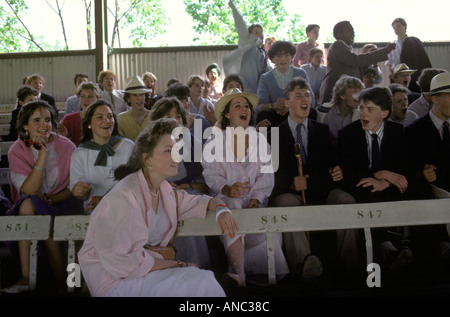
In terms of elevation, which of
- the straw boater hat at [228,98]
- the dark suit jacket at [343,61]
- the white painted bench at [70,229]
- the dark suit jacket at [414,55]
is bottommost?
the white painted bench at [70,229]

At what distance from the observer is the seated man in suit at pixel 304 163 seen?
374 centimetres

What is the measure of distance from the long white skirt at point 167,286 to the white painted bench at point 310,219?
594 mm

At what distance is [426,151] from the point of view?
3801mm

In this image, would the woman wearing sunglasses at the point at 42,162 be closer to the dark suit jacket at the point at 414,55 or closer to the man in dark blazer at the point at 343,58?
the man in dark blazer at the point at 343,58

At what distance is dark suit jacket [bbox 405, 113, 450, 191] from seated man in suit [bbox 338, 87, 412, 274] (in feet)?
0.32

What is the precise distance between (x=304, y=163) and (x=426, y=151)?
3.30 feet

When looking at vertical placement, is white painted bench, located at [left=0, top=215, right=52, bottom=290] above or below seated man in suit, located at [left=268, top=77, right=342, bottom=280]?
below

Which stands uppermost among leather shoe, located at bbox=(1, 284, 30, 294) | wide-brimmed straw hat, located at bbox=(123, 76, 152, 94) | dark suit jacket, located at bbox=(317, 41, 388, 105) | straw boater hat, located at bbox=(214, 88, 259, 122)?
A: dark suit jacket, located at bbox=(317, 41, 388, 105)

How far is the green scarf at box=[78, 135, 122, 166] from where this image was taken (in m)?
3.62

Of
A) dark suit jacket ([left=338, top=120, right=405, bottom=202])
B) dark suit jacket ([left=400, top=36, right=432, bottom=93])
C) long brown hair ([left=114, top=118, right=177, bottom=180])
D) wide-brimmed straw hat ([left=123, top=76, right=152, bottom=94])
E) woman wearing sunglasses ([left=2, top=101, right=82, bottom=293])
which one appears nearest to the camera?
long brown hair ([left=114, top=118, right=177, bottom=180])

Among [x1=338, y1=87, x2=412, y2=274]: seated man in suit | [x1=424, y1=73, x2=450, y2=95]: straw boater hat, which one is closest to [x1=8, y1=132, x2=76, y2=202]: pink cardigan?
[x1=338, y1=87, x2=412, y2=274]: seated man in suit

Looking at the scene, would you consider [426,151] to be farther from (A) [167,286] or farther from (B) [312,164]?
(A) [167,286]

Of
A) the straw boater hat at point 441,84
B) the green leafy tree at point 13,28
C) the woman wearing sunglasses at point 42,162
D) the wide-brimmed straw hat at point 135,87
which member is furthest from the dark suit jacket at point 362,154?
the green leafy tree at point 13,28

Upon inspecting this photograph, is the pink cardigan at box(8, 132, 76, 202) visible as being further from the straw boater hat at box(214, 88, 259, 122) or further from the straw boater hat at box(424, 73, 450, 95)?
the straw boater hat at box(424, 73, 450, 95)
